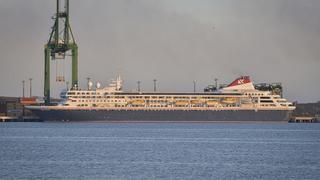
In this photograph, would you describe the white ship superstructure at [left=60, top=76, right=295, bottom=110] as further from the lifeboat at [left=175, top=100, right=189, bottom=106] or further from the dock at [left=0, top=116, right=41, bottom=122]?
the dock at [left=0, top=116, right=41, bottom=122]

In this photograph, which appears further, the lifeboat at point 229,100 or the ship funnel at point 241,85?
the ship funnel at point 241,85

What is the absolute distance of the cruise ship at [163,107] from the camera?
124 m

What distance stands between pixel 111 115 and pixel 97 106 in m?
2.12

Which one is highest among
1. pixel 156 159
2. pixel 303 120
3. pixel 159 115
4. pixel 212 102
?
pixel 212 102

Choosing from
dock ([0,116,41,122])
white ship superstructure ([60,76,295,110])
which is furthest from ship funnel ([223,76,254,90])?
dock ([0,116,41,122])

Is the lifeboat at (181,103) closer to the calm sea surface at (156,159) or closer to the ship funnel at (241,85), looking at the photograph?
the ship funnel at (241,85)

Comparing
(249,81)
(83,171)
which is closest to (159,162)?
(83,171)

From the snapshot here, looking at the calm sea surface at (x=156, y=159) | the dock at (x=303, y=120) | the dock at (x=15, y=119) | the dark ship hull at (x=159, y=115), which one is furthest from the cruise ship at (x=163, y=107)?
the calm sea surface at (x=156, y=159)

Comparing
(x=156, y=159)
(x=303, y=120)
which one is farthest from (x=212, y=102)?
(x=156, y=159)

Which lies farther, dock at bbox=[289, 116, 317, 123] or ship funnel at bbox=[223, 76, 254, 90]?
dock at bbox=[289, 116, 317, 123]

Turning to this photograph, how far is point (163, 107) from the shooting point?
12556cm

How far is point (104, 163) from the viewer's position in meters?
49.2

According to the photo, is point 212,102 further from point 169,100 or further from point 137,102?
point 137,102

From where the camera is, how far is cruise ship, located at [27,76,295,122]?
123500 millimetres
